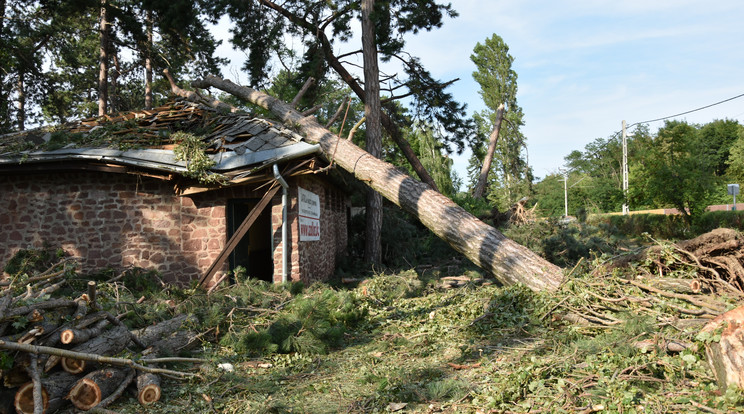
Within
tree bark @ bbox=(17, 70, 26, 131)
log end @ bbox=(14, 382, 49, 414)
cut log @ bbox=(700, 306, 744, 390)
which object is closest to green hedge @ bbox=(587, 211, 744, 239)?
cut log @ bbox=(700, 306, 744, 390)

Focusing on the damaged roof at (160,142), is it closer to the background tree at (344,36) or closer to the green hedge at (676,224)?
the background tree at (344,36)

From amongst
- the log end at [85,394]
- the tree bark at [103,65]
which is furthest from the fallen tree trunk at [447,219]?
the tree bark at [103,65]

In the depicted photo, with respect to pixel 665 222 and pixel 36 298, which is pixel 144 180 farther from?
pixel 665 222

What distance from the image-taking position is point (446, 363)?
4992mm

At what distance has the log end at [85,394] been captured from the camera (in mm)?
3868

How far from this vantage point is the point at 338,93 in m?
29.7

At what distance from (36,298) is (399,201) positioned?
530 centimetres

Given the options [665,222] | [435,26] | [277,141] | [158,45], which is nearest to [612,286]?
[277,141]

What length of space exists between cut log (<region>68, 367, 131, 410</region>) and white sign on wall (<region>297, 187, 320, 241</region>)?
507cm

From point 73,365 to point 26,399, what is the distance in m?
0.40

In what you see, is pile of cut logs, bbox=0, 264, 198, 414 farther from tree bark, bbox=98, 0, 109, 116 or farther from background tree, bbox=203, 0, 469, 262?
tree bark, bbox=98, 0, 109, 116

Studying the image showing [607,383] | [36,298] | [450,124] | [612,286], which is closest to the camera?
[607,383]

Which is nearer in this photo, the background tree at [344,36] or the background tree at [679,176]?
the background tree at [344,36]

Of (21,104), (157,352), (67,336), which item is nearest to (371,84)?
(157,352)
